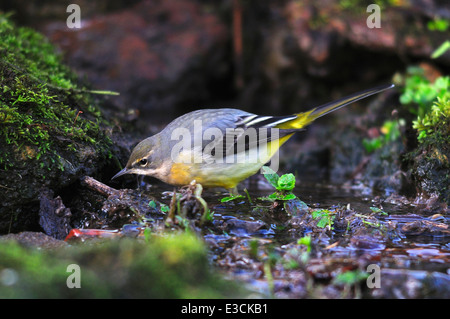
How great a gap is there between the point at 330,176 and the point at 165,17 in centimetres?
590

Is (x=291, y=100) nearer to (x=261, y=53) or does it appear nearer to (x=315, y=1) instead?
(x=261, y=53)

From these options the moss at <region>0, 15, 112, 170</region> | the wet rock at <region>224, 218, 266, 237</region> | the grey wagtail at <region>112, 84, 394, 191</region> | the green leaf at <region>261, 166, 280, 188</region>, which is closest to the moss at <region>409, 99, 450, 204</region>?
the grey wagtail at <region>112, 84, 394, 191</region>

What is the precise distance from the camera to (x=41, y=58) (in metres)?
7.30

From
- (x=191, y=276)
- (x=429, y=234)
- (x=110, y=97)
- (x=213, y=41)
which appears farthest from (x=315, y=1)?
(x=191, y=276)

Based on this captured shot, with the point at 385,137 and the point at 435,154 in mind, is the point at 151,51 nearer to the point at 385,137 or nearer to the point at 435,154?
the point at 385,137

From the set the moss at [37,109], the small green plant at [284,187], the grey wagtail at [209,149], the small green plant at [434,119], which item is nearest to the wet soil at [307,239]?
the small green plant at [284,187]

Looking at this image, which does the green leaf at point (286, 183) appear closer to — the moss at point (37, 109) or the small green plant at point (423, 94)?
the moss at point (37, 109)

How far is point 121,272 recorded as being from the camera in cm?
337

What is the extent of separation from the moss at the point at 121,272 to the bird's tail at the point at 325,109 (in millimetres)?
3587

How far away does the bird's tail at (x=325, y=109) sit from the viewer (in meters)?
6.78

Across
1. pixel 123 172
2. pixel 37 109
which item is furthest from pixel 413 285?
pixel 37 109

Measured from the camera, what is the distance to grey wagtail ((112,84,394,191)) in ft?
20.0

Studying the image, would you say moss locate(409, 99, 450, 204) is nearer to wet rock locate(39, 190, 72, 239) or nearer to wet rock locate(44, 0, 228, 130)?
wet rock locate(39, 190, 72, 239)

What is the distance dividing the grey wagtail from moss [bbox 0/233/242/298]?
2.34m
